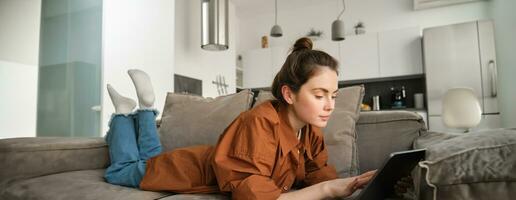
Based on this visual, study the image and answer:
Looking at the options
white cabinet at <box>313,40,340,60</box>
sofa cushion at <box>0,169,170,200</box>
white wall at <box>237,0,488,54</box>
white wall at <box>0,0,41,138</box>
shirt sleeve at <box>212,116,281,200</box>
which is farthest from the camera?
Result: white cabinet at <box>313,40,340,60</box>

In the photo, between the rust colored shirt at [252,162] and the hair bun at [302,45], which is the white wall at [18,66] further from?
the hair bun at [302,45]

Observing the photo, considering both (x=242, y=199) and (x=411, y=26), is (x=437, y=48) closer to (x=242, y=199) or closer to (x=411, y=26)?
(x=411, y=26)

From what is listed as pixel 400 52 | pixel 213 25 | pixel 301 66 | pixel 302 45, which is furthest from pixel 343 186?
pixel 400 52

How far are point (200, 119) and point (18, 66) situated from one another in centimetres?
174

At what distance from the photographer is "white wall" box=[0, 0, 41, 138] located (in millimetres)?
2414

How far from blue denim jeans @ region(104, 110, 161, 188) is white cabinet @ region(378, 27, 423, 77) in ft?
12.5

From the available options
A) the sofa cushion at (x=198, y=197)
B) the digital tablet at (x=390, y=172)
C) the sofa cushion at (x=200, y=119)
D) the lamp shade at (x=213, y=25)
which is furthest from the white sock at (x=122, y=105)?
the lamp shade at (x=213, y=25)

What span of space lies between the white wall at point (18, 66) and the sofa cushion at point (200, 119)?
4.58 ft

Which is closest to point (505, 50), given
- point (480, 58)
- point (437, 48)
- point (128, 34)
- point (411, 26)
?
point (480, 58)

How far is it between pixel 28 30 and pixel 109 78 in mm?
730

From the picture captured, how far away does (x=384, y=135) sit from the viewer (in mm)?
1399

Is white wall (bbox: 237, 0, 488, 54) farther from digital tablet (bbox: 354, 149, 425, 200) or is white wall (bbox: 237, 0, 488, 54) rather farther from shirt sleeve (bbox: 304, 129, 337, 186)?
digital tablet (bbox: 354, 149, 425, 200)

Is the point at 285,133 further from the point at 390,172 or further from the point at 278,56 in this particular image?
the point at 278,56

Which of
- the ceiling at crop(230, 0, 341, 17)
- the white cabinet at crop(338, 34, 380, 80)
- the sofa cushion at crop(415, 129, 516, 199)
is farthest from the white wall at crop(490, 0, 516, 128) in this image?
the sofa cushion at crop(415, 129, 516, 199)
